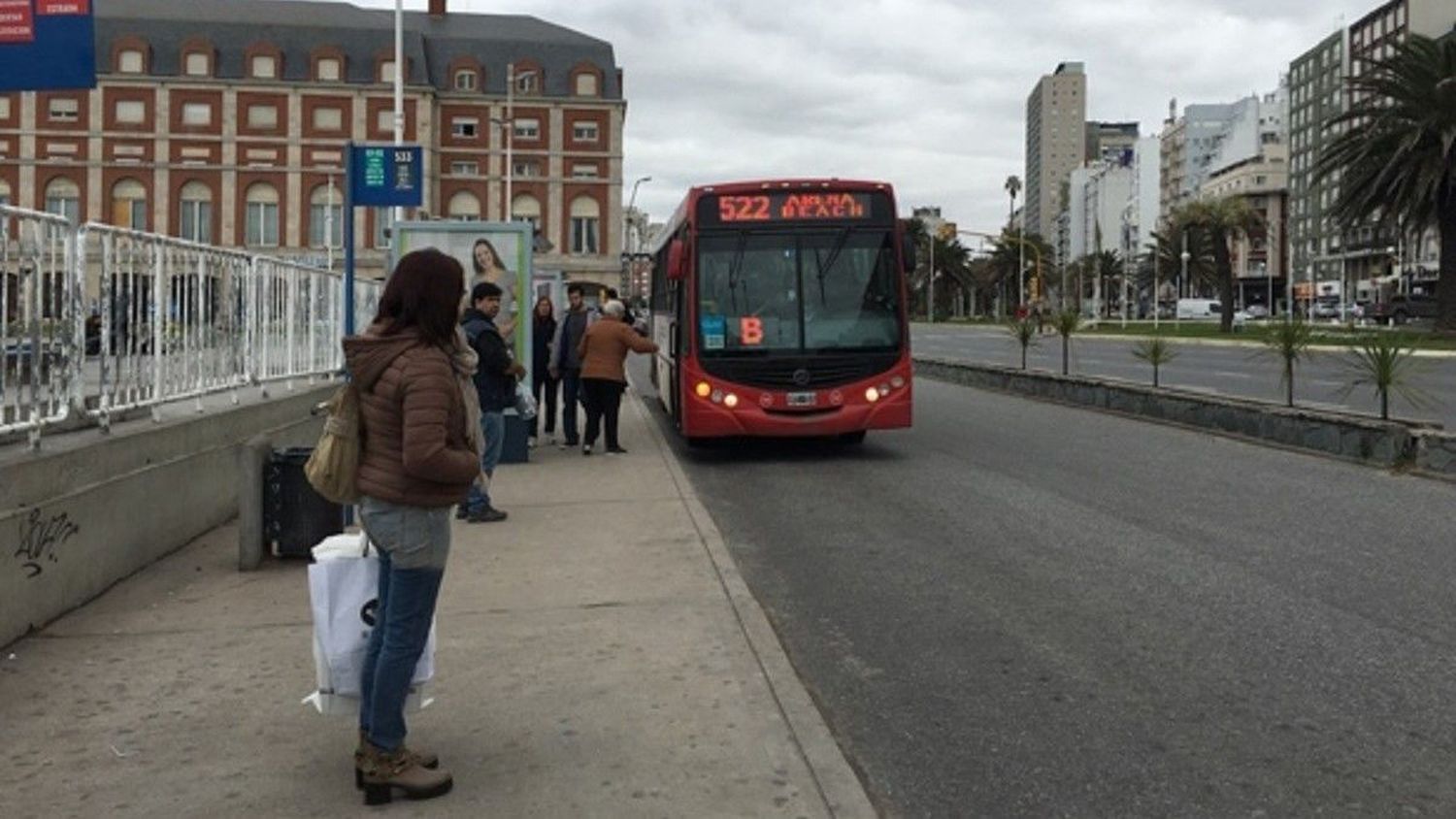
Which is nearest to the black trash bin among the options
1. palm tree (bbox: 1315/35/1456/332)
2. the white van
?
palm tree (bbox: 1315/35/1456/332)

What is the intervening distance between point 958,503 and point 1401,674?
553cm

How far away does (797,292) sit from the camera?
14906 mm

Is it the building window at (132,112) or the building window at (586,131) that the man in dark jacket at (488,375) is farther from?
the building window at (132,112)

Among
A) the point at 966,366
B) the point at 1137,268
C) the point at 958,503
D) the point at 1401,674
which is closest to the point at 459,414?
the point at 1401,674

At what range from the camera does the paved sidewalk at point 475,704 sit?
4.49m

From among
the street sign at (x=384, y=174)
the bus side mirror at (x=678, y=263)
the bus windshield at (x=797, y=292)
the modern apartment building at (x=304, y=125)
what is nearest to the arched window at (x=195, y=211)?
the modern apartment building at (x=304, y=125)

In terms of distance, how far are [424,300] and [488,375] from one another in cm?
683

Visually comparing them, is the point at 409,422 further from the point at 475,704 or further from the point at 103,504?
the point at 103,504

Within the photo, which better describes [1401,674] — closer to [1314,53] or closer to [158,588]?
[158,588]

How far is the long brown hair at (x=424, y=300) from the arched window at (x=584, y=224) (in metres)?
79.7

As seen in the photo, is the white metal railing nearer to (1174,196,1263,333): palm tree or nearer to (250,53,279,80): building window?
(1174,196,1263,333): palm tree

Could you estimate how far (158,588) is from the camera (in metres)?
8.02

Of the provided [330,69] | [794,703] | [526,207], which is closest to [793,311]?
[794,703]

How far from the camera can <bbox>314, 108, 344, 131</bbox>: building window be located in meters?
79.9
